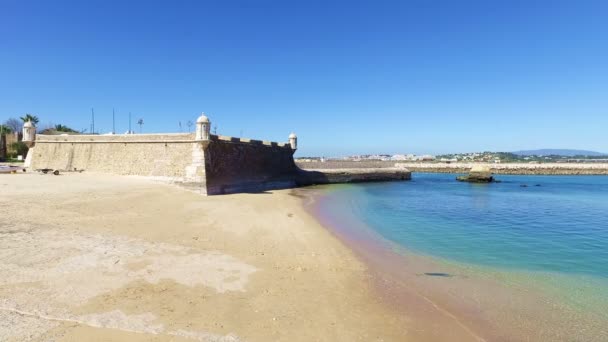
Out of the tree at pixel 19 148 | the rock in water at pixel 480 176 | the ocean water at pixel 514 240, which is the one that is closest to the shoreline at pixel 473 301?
the ocean water at pixel 514 240

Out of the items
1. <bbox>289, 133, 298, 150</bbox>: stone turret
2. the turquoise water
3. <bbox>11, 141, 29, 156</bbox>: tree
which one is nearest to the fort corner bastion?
<bbox>289, 133, 298, 150</bbox>: stone turret

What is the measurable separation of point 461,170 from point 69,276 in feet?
277

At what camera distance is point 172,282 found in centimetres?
638

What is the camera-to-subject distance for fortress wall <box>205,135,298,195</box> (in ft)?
70.6

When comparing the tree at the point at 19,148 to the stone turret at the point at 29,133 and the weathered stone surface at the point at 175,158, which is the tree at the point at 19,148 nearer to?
the stone turret at the point at 29,133

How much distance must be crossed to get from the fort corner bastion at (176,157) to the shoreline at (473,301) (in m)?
13.9

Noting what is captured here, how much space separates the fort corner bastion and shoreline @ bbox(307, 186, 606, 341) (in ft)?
45.6

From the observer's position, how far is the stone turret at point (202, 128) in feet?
65.5

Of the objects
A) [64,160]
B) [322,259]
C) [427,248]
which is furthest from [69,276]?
[64,160]

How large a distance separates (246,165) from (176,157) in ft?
20.1

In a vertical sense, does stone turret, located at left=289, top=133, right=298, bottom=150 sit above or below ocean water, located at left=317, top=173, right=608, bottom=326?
above

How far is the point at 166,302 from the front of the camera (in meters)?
5.53

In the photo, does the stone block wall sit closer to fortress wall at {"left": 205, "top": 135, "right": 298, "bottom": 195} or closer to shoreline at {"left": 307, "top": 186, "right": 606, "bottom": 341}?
fortress wall at {"left": 205, "top": 135, "right": 298, "bottom": 195}

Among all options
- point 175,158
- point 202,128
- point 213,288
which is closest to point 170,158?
point 175,158
